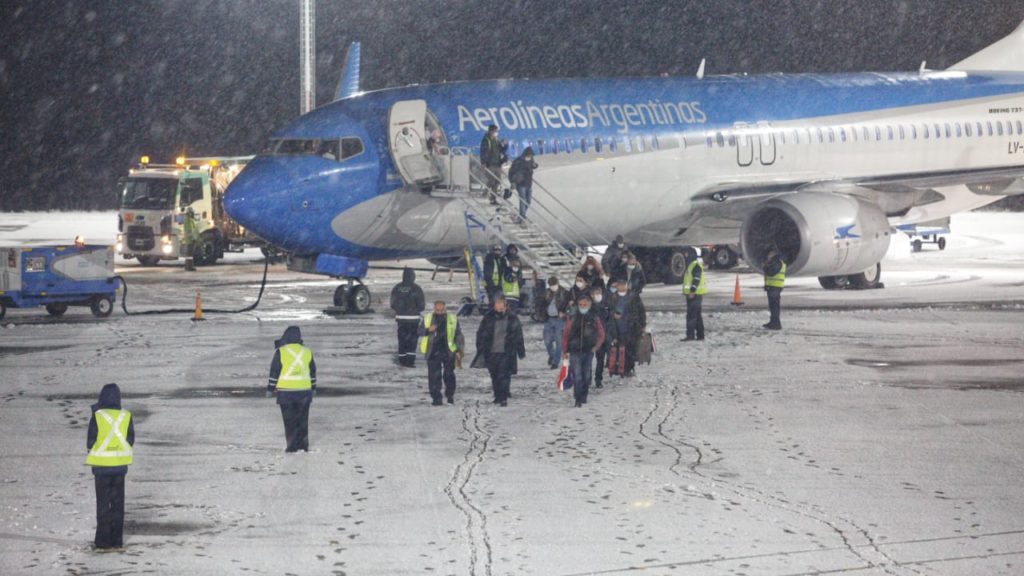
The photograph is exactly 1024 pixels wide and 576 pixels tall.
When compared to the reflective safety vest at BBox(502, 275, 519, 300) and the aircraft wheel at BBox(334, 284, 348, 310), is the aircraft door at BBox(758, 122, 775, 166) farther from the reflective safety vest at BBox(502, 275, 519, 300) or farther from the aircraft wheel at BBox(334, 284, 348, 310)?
the aircraft wheel at BBox(334, 284, 348, 310)

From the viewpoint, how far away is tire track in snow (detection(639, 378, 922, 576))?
10562 millimetres

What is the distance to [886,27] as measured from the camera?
8456 cm

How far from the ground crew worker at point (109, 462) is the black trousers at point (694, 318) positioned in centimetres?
1356

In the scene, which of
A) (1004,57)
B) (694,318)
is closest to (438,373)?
(694,318)

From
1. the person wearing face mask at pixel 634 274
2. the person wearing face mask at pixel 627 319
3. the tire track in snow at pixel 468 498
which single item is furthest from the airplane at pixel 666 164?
the tire track in snow at pixel 468 498

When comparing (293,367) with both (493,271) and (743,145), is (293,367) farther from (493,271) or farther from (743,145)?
(743,145)

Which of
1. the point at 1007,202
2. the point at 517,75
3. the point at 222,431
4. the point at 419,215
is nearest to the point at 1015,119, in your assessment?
the point at 419,215

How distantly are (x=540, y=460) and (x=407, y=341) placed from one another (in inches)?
275

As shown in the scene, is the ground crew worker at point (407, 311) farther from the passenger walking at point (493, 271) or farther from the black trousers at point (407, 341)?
the passenger walking at point (493, 271)

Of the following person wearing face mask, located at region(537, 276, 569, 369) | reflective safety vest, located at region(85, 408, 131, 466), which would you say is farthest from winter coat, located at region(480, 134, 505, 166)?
reflective safety vest, located at region(85, 408, 131, 466)

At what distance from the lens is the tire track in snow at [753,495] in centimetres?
1056

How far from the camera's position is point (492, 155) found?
2761 cm

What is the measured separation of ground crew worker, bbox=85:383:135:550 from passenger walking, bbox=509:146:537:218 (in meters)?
17.0

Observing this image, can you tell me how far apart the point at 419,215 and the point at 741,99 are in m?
9.21
